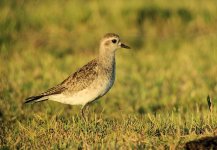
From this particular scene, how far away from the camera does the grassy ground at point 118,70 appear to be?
6.54 m

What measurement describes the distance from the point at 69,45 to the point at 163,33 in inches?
104

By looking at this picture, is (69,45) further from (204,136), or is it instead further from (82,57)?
(204,136)

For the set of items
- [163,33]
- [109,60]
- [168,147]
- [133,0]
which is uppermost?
[133,0]

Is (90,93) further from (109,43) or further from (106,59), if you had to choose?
(109,43)

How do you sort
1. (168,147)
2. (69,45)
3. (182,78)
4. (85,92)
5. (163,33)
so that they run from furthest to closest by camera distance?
(163,33)
(69,45)
(182,78)
(85,92)
(168,147)

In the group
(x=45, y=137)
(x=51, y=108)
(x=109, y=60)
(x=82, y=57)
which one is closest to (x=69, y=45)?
(x=82, y=57)

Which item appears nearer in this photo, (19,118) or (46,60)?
(19,118)

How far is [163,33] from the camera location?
15.5m

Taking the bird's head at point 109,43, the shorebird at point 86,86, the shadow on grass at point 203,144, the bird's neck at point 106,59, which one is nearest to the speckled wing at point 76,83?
the shorebird at point 86,86

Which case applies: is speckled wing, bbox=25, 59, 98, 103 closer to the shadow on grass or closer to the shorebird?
the shorebird

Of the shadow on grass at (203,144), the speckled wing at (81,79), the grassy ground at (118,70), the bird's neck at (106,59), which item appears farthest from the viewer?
the bird's neck at (106,59)

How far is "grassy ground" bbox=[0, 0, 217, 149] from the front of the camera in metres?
6.54

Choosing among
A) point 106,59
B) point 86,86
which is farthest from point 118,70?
point 86,86

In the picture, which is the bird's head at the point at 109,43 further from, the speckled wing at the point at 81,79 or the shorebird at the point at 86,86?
the speckled wing at the point at 81,79
